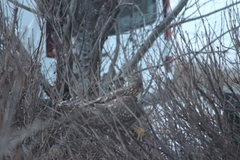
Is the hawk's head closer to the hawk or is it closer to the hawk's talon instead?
the hawk

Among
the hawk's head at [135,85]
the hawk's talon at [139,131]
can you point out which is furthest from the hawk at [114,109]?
the hawk's head at [135,85]

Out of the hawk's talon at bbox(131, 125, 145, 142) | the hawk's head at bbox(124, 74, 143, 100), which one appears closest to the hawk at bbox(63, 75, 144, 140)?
the hawk's talon at bbox(131, 125, 145, 142)

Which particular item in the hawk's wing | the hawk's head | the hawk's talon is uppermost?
the hawk's head

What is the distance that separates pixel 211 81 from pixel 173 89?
37cm

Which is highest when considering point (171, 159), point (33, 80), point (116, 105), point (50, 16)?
point (50, 16)

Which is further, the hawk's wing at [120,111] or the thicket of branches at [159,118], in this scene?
the hawk's wing at [120,111]

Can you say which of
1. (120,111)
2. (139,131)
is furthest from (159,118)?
(120,111)

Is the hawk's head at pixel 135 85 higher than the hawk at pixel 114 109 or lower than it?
higher

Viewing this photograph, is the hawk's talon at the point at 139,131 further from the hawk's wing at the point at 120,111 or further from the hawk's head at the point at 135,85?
the hawk's head at the point at 135,85

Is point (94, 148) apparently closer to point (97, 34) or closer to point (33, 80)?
point (33, 80)

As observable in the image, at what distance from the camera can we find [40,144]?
452 centimetres

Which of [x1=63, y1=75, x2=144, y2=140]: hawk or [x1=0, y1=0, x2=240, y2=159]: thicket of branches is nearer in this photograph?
[x1=0, y1=0, x2=240, y2=159]: thicket of branches

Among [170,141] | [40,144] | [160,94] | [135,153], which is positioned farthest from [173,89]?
[40,144]

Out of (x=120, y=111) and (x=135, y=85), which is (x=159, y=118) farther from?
(x=135, y=85)
